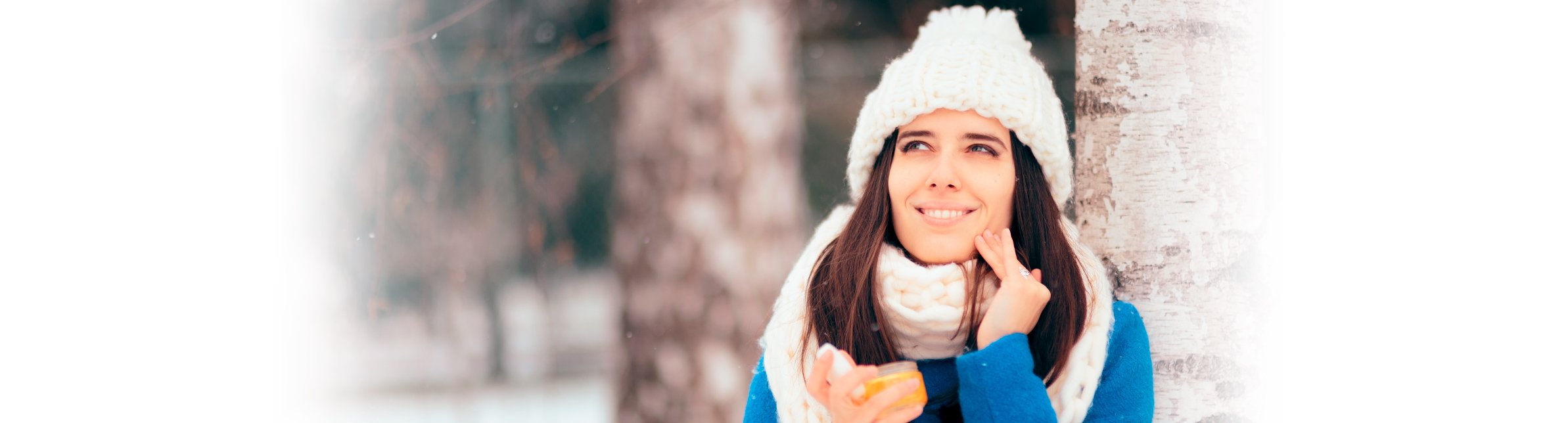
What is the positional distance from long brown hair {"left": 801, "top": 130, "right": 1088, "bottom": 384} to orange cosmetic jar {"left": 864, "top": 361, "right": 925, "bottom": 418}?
0.14 m

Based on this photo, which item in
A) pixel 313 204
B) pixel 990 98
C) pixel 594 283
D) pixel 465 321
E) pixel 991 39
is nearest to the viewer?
pixel 990 98

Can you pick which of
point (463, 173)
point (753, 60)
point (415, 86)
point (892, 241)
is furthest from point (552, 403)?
point (892, 241)

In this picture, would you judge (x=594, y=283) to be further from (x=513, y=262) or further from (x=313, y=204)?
(x=313, y=204)

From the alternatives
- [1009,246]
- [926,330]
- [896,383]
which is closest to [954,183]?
[1009,246]

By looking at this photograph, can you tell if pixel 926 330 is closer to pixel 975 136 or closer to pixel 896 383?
pixel 896 383

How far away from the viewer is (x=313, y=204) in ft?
14.9

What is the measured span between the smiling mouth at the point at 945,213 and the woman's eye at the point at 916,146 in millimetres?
103

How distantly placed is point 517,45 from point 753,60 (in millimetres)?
806

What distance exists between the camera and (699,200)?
3.36 metres

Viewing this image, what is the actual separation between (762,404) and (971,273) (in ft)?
1.44

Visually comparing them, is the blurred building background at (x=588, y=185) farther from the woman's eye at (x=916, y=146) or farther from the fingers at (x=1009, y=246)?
the fingers at (x=1009, y=246)

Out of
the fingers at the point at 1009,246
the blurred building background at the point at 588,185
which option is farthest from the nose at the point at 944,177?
the blurred building background at the point at 588,185

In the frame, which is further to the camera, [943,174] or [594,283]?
[594,283]

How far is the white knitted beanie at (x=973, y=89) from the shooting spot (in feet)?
5.49
